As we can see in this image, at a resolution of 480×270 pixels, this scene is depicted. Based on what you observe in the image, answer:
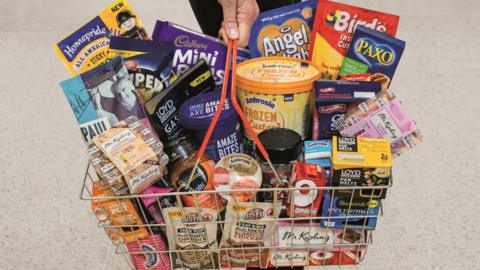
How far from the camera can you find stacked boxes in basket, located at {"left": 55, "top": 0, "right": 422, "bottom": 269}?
2.39 ft

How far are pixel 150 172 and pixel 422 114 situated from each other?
148cm

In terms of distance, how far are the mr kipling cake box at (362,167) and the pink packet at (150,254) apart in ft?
1.06

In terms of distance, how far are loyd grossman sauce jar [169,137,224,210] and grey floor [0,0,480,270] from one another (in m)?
0.70

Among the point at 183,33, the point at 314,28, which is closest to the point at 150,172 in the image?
the point at 183,33

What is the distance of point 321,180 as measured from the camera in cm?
72

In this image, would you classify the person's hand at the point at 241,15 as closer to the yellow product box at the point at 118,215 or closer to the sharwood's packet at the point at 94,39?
the sharwood's packet at the point at 94,39

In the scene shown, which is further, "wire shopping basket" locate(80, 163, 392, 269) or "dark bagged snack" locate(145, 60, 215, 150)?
"dark bagged snack" locate(145, 60, 215, 150)

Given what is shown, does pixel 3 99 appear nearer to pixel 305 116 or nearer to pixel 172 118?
pixel 172 118

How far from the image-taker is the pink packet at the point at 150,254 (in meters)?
0.80

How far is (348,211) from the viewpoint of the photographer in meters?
0.73

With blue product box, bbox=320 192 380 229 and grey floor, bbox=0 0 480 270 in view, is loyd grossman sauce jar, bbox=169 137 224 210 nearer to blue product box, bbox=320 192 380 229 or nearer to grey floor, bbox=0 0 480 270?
blue product box, bbox=320 192 380 229

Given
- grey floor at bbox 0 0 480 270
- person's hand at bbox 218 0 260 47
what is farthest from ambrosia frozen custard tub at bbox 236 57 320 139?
grey floor at bbox 0 0 480 270

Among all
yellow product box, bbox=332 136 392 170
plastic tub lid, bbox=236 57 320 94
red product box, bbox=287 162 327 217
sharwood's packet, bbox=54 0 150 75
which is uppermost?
sharwood's packet, bbox=54 0 150 75

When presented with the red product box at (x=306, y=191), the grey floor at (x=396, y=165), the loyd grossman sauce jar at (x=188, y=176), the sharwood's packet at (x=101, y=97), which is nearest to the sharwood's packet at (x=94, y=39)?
the sharwood's packet at (x=101, y=97)
